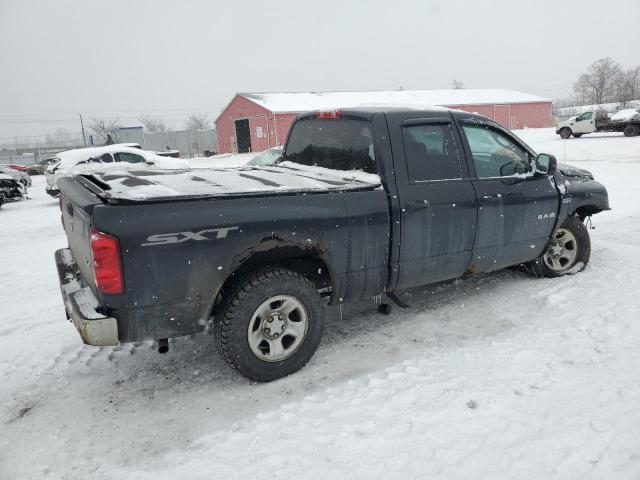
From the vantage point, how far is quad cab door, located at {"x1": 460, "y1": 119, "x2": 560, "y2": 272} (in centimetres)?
445

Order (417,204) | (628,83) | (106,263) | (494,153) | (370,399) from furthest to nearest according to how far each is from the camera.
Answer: (628,83) < (494,153) < (417,204) < (370,399) < (106,263)

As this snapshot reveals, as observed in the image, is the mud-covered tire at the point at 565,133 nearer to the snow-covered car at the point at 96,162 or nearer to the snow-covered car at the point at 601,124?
the snow-covered car at the point at 601,124

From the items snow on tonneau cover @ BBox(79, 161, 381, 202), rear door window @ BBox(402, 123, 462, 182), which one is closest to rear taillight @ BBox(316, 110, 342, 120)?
snow on tonneau cover @ BBox(79, 161, 381, 202)

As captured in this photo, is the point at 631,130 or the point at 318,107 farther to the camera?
the point at 318,107

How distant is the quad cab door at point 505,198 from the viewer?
4.45m

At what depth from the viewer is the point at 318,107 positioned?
4216 cm

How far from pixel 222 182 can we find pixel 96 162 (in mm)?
12335

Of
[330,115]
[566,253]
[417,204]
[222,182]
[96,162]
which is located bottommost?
[566,253]

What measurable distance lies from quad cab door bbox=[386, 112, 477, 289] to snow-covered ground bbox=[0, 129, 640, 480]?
2.03 ft

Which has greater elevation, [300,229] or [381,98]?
[381,98]

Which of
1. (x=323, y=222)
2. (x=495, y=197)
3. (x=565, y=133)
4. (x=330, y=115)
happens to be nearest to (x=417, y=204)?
(x=323, y=222)

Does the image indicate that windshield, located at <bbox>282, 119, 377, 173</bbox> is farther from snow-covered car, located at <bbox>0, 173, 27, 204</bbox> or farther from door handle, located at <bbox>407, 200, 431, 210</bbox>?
snow-covered car, located at <bbox>0, 173, 27, 204</bbox>

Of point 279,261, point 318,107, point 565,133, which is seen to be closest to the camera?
point 279,261

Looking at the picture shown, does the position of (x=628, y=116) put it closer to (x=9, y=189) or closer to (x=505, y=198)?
(x=505, y=198)
